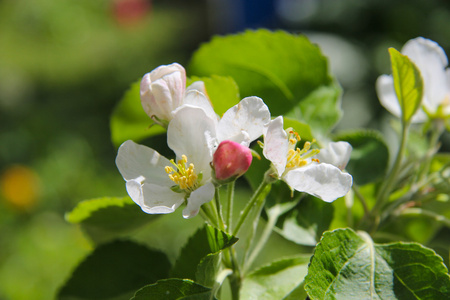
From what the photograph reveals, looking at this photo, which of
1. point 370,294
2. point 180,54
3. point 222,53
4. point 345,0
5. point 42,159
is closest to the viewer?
point 370,294

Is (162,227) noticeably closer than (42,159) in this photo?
Yes

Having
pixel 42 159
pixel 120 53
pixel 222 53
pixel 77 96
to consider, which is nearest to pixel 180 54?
pixel 120 53

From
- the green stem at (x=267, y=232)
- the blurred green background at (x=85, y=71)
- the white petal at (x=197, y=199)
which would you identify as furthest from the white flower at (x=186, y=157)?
the blurred green background at (x=85, y=71)

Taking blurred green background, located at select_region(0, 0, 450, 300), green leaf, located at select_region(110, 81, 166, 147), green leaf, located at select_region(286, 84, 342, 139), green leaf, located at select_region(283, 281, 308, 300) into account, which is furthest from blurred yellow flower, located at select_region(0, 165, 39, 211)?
green leaf, located at select_region(283, 281, 308, 300)

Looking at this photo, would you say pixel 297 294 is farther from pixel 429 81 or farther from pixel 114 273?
pixel 429 81

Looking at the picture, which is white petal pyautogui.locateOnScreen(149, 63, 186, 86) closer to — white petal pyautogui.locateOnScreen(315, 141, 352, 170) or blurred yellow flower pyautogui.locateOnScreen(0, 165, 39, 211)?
white petal pyautogui.locateOnScreen(315, 141, 352, 170)

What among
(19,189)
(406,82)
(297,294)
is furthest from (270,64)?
(19,189)

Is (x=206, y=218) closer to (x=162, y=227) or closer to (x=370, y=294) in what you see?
(x=370, y=294)
